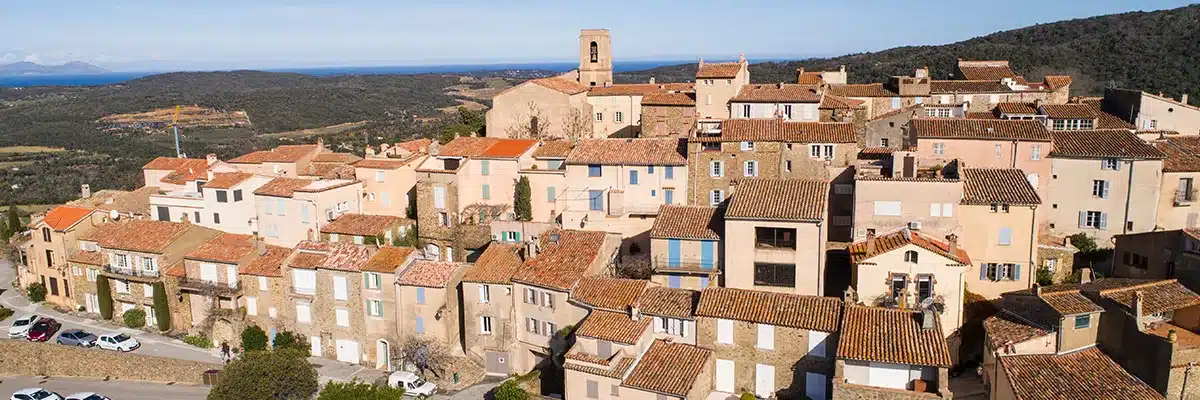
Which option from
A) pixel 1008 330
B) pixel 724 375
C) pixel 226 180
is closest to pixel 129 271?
pixel 226 180

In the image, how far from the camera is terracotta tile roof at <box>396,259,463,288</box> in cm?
3966

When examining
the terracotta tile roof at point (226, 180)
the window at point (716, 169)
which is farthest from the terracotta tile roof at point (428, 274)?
the terracotta tile roof at point (226, 180)

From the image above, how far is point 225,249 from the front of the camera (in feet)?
156

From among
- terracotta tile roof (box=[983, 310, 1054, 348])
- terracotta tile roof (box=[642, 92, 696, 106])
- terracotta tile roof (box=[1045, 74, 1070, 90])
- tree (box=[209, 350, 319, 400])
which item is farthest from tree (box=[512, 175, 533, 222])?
terracotta tile roof (box=[1045, 74, 1070, 90])

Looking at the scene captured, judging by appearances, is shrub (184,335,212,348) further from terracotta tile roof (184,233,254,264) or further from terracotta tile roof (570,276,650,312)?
terracotta tile roof (570,276,650,312)

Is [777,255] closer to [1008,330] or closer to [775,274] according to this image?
[775,274]

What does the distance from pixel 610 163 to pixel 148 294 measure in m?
29.6

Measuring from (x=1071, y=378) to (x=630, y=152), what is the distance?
75.9 ft

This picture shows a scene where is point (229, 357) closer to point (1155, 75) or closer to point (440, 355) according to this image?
point (440, 355)

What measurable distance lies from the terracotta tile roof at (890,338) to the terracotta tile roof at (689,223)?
7.42 m

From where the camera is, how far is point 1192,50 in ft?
258

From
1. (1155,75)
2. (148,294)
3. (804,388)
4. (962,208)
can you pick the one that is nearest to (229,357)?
(148,294)

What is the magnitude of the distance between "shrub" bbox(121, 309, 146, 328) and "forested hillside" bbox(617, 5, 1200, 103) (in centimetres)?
6563

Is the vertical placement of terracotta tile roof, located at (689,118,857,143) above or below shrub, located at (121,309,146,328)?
above
